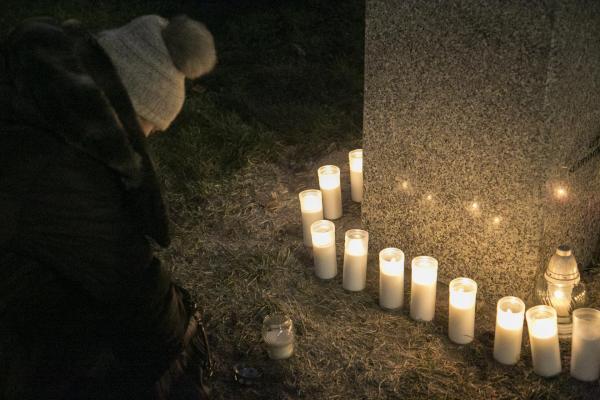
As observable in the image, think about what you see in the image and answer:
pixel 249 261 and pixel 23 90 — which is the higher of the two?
pixel 23 90

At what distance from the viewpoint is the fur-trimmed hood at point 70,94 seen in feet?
6.35

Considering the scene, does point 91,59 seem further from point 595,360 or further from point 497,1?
point 595,360

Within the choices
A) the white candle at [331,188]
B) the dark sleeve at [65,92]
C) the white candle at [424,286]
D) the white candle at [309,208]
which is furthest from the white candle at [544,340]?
the dark sleeve at [65,92]

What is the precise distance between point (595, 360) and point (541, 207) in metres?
0.76

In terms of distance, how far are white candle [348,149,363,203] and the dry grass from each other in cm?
10

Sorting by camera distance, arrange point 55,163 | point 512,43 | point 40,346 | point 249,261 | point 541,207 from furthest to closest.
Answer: point 249,261 → point 541,207 → point 512,43 → point 40,346 → point 55,163

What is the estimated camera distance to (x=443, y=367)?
10.1ft

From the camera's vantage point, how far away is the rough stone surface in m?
2.86

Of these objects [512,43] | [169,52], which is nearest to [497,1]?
[512,43]

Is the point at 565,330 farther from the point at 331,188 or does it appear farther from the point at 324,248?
the point at 331,188

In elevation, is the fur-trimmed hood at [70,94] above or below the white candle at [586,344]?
above

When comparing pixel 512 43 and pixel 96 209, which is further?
pixel 512 43

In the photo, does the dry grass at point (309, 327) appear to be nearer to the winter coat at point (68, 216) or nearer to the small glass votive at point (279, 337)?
the small glass votive at point (279, 337)

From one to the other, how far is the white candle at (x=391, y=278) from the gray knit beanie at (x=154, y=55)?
1.63 meters
